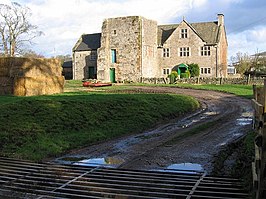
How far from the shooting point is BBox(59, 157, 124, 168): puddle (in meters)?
9.34

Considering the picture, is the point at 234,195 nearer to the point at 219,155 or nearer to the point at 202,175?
the point at 202,175

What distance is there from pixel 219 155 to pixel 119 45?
141 feet

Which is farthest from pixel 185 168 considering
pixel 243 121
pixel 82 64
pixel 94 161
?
pixel 82 64

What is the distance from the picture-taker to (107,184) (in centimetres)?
756

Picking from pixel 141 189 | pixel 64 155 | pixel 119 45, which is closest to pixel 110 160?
pixel 64 155

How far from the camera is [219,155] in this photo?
9703mm

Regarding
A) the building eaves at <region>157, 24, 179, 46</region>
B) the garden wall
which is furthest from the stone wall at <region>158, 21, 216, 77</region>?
the garden wall

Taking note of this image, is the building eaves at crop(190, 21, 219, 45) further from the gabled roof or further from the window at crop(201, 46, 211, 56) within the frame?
the gabled roof

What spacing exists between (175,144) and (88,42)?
49.1 meters

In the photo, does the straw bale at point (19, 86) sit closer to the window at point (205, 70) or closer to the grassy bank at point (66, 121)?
the grassy bank at point (66, 121)

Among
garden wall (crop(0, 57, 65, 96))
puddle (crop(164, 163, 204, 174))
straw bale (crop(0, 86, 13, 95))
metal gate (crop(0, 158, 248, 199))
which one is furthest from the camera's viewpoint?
garden wall (crop(0, 57, 65, 96))

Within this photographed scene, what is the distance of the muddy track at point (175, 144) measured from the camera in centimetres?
952

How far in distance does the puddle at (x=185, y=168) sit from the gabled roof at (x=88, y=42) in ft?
160

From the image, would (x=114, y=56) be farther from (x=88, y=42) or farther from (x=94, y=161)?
(x=94, y=161)
